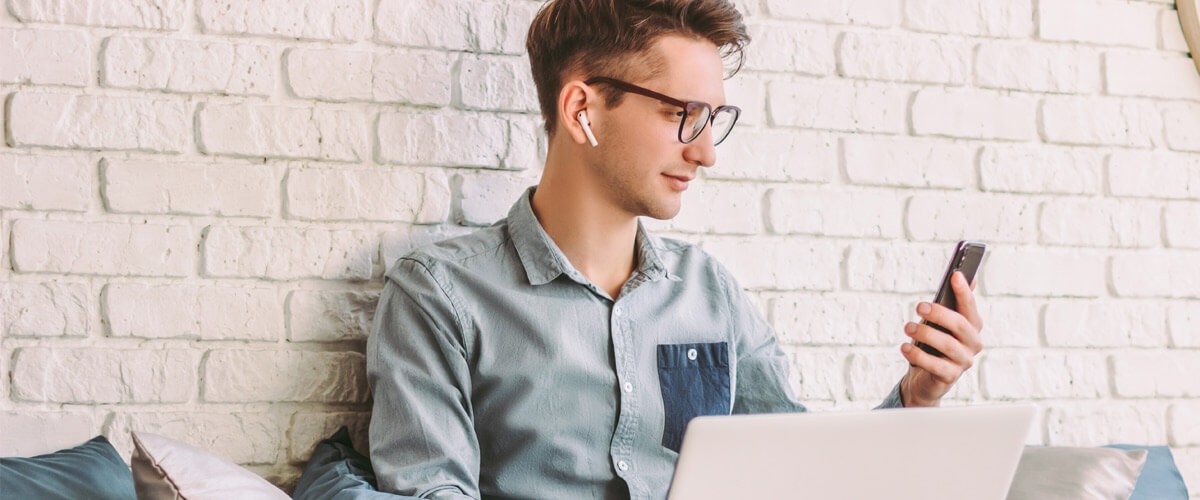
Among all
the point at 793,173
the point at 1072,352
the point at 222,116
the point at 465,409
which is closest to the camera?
the point at 465,409

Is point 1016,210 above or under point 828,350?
above

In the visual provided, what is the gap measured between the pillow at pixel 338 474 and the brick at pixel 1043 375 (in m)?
1.12

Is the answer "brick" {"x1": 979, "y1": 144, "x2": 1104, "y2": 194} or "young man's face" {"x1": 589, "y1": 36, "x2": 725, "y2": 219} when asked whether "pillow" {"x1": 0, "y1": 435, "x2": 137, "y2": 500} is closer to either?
"young man's face" {"x1": 589, "y1": 36, "x2": 725, "y2": 219}

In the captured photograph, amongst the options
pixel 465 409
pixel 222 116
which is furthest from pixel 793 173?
pixel 222 116

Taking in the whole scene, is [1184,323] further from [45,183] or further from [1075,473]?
[45,183]

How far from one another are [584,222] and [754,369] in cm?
37

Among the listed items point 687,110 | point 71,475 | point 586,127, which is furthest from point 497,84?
point 71,475

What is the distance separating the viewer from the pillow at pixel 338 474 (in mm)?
1268

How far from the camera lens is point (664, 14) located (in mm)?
1498

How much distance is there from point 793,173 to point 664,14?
0.44 metres

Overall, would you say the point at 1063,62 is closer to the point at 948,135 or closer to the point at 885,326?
the point at 948,135

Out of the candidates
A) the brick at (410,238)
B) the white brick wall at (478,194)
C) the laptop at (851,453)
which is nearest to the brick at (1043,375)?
the white brick wall at (478,194)

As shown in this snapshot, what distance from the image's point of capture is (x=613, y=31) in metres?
1.49

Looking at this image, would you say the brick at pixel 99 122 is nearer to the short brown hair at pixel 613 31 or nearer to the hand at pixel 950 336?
the short brown hair at pixel 613 31
